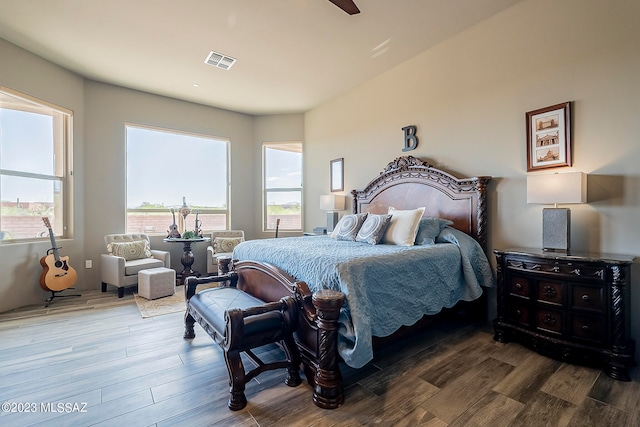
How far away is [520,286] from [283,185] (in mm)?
4572

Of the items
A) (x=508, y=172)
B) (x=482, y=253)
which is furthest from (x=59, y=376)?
(x=508, y=172)

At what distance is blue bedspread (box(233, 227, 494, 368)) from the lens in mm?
1820

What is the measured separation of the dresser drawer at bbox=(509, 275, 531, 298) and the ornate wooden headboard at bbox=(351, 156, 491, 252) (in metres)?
0.60

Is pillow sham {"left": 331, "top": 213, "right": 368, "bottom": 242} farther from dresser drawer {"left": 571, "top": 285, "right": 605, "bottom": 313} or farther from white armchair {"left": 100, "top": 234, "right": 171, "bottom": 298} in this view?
white armchair {"left": 100, "top": 234, "right": 171, "bottom": 298}

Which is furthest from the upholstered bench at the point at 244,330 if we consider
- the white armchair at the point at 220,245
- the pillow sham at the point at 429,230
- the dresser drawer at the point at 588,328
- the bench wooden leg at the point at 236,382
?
the white armchair at the point at 220,245

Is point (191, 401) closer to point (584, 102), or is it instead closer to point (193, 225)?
point (584, 102)

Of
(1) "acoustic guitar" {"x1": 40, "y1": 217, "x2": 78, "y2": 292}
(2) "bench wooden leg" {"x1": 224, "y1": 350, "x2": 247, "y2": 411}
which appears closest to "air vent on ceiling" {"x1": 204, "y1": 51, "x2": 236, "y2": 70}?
(1) "acoustic guitar" {"x1": 40, "y1": 217, "x2": 78, "y2": 292}

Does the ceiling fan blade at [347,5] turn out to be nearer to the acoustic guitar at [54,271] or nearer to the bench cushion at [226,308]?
the bench cushion at [226,308]

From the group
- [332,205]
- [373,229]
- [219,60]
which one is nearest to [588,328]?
[373,229]

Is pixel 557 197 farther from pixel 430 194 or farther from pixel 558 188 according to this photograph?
pixel 430 194

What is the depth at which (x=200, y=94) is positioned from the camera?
5047 mm

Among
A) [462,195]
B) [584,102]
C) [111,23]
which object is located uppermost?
[111,23]

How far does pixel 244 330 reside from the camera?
1.81m

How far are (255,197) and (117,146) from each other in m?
2.57
